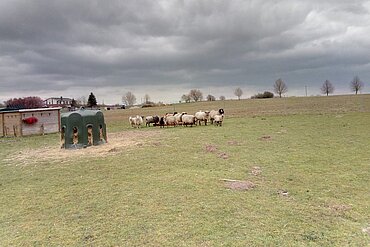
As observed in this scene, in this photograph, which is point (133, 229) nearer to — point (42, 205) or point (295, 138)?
point (42, 205)

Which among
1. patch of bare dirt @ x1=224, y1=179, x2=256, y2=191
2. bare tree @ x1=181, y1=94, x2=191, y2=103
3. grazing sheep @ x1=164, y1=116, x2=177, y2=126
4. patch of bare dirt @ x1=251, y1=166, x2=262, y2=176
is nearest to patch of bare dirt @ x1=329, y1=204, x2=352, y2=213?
patch of bare dirt @ x1=224, y1=179, x2=256, y2=191

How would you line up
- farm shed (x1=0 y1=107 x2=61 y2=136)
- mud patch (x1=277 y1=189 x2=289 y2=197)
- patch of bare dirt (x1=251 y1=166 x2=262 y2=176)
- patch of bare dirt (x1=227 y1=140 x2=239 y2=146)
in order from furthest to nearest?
farm shed (x1=0 y1=107 x2=61 y2=136) → patch of bare dirt (x1=227 y1=140 x2=239 y2=146) → patch of bare dirt (x1=251 y1=166 x2=262 y2=176) → mud patch (x1=277 y1=189 x2=289 y2=197)

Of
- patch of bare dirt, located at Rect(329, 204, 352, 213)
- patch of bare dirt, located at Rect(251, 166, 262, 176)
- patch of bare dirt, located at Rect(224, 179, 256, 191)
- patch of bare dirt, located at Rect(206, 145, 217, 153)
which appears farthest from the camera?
patch of bare dirt, located at Rect(206, 145, 217, 153)

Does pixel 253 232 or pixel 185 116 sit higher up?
pixel 185 116

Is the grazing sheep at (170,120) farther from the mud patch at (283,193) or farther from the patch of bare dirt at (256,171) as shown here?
the mud patch at (283,193)

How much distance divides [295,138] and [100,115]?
9.37 meters

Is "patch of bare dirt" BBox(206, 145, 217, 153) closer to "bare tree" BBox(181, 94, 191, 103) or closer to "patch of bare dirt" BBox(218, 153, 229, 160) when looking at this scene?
"patch of bare dirt" BBox(218, 153, 229, 160)

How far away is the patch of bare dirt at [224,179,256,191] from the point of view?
5.90 metres

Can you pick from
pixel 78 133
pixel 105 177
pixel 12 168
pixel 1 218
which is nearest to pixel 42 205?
pixel 1 218

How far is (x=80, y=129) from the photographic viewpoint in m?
12.8

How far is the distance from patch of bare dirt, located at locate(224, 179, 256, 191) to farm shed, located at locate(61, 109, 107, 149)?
8519mm

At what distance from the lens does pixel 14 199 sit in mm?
5891

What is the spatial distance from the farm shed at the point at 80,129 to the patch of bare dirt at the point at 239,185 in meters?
8.52

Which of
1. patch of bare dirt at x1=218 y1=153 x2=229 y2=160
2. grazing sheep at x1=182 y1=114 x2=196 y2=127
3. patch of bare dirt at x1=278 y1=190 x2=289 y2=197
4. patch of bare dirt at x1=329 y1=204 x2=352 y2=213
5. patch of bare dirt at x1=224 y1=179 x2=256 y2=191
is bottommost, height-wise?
patch of bare dirt at x1=329 y1=204 x2=352 y2=213
